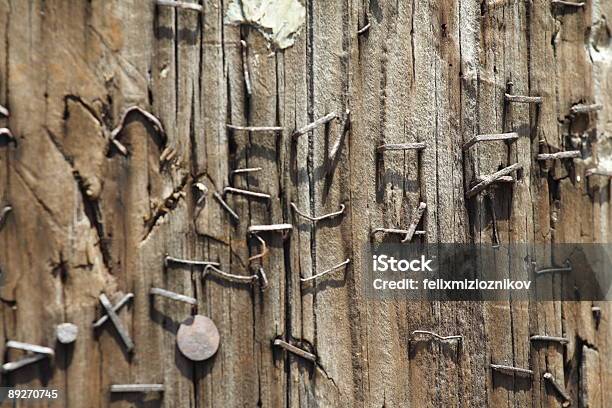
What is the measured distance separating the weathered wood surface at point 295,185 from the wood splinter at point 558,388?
0.03m

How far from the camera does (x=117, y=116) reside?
2730 mm

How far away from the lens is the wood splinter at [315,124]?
2.84m

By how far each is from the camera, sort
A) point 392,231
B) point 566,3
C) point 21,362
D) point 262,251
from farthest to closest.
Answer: point 566,3, point 392,231, point 262,251, point 21,362

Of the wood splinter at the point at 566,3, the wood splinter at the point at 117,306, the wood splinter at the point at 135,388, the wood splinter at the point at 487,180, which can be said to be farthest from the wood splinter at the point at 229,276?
the wood splinter at the point at 566,3

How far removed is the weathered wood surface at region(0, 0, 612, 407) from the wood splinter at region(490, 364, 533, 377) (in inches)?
1.4

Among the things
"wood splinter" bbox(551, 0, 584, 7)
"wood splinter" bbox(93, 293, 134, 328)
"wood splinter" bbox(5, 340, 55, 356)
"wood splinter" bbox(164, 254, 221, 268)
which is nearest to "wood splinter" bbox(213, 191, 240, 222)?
"wood splinter" bbox(164, 254, 221, 268)

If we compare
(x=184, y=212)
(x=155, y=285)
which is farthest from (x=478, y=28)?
(x=155, y=285)

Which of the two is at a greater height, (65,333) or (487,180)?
(487,180)

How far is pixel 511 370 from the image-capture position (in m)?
3.01

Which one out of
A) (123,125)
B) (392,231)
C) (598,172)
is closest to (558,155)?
(598,172)

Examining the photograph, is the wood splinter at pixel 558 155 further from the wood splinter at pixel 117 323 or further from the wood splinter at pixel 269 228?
the wood splinter at pixel 117 323

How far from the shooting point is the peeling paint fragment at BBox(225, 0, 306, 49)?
2838mm

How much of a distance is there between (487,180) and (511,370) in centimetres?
79

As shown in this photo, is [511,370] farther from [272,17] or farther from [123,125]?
[123,125]
